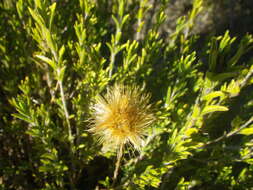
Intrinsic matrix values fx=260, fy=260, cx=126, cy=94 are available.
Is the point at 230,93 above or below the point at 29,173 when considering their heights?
below

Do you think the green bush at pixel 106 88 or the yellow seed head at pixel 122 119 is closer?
the green bush at pixel 106 88

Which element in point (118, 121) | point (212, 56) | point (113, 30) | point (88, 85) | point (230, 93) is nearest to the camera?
point (212, 56)

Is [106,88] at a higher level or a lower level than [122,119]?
higher

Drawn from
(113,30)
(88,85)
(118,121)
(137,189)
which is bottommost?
(137,189)

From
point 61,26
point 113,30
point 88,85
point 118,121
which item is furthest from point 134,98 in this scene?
point 113,30

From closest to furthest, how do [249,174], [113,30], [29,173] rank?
[249,174]
[29,173]
[113,30]

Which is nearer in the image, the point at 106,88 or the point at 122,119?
the point at 122,119

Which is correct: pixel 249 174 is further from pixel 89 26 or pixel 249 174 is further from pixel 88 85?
pixel 89 26

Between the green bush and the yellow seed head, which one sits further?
the yellow seed head
